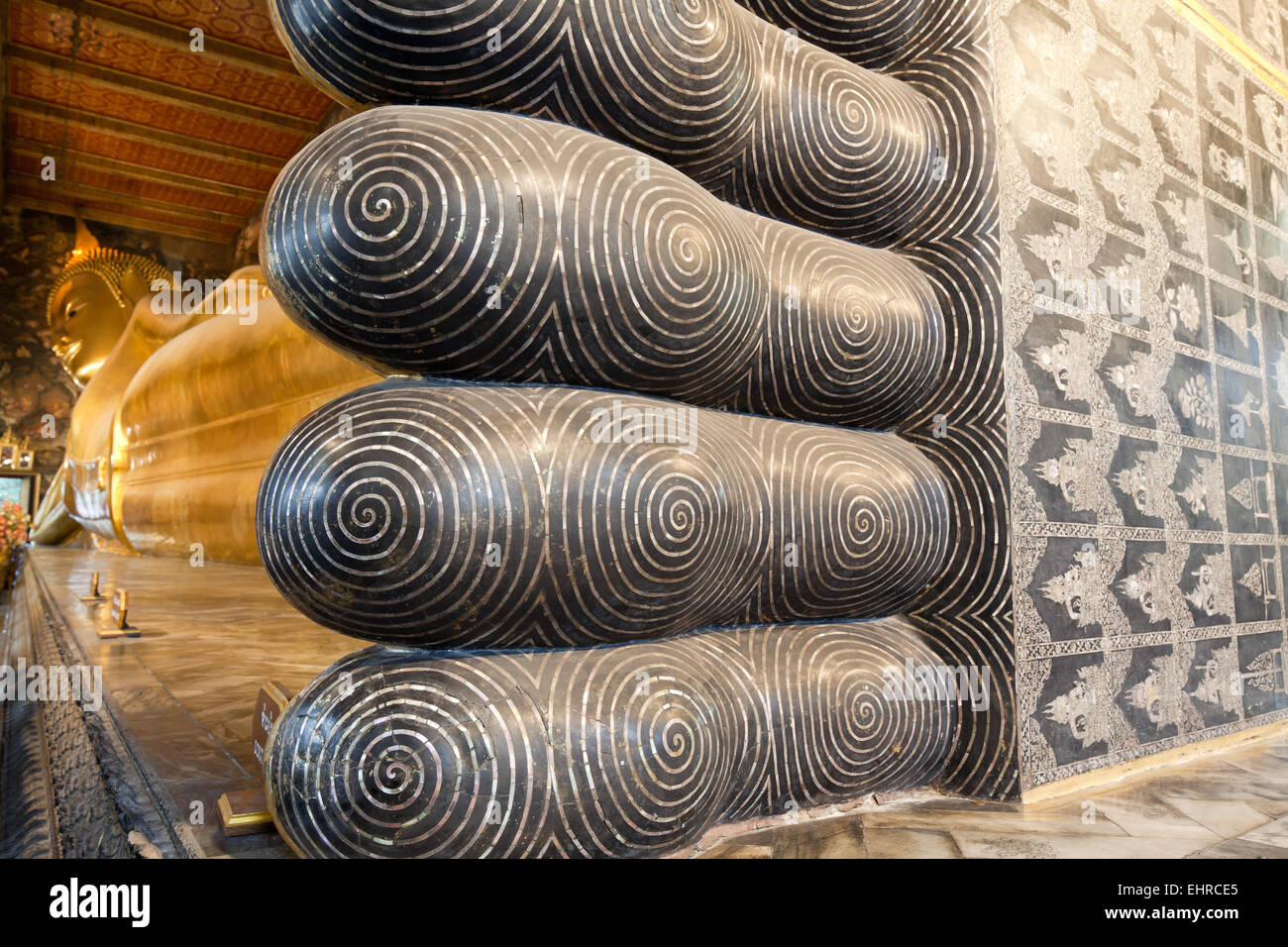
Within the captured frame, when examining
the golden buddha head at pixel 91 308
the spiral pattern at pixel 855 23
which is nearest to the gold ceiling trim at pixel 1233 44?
the spiral pattern at pixel 855 23

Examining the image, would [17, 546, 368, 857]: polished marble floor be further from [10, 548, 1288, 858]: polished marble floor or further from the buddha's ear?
the buddha's ear

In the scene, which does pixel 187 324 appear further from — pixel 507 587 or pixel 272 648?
pixel 507 587

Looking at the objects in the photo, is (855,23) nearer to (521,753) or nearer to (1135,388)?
(1135,388)

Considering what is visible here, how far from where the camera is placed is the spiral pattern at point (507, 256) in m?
0.76

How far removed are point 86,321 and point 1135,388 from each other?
20.8 feet

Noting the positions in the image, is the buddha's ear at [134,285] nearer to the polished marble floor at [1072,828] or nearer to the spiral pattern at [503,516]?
the spiral pattern at [503,516]

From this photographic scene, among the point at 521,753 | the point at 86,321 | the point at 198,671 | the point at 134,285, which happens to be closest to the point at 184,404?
the point at 198,671

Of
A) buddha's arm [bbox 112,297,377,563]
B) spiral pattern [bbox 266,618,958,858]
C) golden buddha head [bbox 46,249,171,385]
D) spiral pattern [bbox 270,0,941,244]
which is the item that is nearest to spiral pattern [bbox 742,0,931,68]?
spiral pattern [bbox 270,0,941,244]

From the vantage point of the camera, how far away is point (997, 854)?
902 mm

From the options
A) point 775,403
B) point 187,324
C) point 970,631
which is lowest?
point 970,631

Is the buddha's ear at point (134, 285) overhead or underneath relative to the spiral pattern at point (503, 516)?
overhead

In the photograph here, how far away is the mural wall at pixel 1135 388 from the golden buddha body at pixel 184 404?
1.73 metres

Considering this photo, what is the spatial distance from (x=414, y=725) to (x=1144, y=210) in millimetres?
1596
